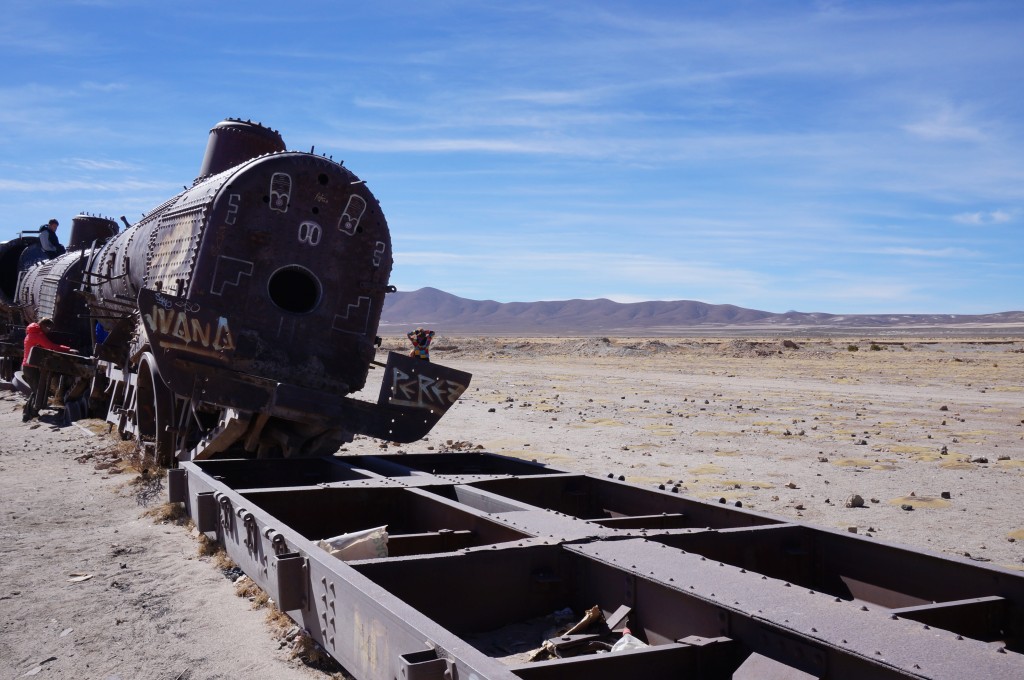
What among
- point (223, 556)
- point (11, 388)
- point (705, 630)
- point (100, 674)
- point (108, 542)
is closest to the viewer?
point (705, 630)

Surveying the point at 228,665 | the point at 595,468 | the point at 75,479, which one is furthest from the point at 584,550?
the point at 75,479

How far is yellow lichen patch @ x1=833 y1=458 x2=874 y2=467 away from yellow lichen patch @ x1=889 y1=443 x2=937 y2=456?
3.15 ft

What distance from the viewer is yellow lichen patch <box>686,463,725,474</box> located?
1032 cm

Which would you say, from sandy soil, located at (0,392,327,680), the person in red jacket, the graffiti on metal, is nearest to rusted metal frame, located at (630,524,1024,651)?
sandy soil, located at (0,392,327,680)

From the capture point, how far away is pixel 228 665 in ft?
15.0

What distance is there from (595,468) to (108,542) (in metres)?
5.53

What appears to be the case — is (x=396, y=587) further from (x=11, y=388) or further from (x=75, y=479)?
(x=11, y=388)

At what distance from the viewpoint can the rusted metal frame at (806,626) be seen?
270 cm

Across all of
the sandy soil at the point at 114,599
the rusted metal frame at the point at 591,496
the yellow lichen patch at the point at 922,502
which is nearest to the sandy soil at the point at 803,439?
the yellow lichen patch at the point at 922,502

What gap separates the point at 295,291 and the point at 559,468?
138 inches

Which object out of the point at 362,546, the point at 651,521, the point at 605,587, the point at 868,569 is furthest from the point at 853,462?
the point at 362,546

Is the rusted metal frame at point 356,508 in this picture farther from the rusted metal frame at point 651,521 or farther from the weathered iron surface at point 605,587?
the rusted metal frame at point 651,521

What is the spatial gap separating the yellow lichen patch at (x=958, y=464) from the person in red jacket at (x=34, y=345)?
1464 centimetres

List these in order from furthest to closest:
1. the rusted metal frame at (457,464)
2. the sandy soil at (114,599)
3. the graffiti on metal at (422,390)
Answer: the graffiti on metal at (422,390), the rusted metal frame at (457,464), the sandy soil at (114,599)
